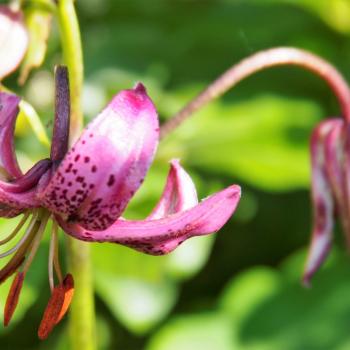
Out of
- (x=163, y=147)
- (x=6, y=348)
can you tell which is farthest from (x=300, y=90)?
(x=6, y=348)

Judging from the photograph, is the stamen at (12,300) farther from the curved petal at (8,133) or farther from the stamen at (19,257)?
the curved petal at (8,133)

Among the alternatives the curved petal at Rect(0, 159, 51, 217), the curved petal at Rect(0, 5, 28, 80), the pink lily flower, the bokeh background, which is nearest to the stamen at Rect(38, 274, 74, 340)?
the pink lily flower

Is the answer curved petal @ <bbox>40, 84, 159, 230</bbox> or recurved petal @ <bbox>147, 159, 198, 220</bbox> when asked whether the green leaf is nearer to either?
recurved petal @ <bbox>147, 159, 198, 220</bbox>

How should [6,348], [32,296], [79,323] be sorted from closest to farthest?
1. [79,323]
2. [32,296]
3. [6,348]

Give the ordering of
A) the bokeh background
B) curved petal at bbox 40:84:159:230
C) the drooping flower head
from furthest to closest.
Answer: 1. the bokeh background
2. the drooping flower head
3. curved petal at bbox 40:84:159:230

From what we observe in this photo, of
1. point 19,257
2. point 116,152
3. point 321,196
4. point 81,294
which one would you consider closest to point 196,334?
point 321,196

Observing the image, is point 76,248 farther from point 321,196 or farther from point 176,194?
point 321,196

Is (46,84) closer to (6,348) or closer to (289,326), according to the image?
(6,348)
